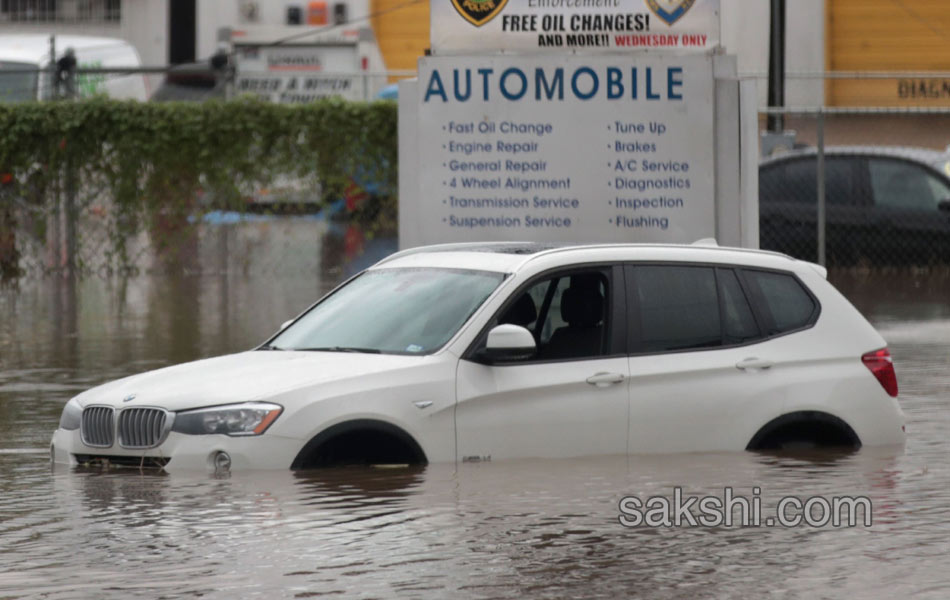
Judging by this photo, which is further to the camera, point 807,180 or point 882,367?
point 807,180

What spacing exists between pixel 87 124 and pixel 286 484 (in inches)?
580

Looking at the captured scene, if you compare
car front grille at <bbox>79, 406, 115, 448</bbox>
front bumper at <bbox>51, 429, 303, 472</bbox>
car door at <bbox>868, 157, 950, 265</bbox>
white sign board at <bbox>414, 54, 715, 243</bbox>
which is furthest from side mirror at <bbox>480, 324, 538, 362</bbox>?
car door at <bbox>868, 157, 950, 265</bbox>

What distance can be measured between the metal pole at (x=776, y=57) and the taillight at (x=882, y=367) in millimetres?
14010

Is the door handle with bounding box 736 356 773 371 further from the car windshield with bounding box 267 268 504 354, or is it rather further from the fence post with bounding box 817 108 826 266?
the fence post with bounding box 817 108 826 266

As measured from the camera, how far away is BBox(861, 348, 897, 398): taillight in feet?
30.7

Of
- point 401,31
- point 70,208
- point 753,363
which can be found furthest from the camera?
point 401,31

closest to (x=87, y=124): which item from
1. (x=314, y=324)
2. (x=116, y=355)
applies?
(x=116, y=355)

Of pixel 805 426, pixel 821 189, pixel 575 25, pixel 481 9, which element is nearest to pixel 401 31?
pixel 821 189

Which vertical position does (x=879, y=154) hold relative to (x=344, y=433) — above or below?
above

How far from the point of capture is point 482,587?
262 inches

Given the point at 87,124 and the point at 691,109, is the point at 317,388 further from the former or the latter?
the point at 87,124

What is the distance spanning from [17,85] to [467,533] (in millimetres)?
18329

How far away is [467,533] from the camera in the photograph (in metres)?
7.62

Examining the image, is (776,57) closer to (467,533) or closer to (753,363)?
(753,363)
